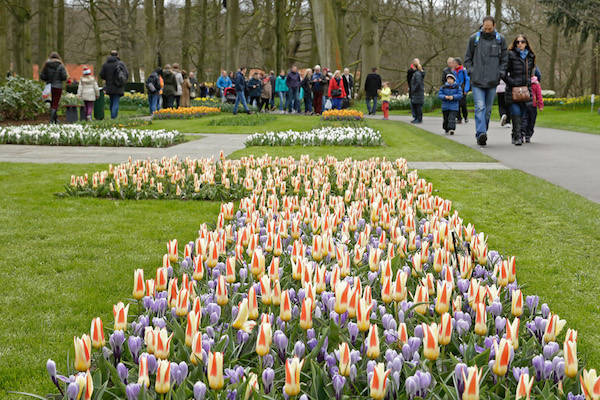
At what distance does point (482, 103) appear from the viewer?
38.7 ft

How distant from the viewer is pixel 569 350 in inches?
84.3

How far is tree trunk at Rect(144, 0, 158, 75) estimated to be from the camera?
96.1 feet

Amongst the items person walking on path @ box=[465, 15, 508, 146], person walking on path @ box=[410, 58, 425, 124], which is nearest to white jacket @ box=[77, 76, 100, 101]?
person walking on path @ box=[410, 58, 425, 124]

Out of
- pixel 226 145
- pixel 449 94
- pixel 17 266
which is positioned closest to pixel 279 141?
pixel 226 145

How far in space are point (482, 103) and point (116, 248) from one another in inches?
335

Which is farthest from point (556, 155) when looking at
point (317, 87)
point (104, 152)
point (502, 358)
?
point (317, 87)

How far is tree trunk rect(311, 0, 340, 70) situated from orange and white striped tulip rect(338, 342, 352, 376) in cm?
2461

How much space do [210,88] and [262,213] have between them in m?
35.9

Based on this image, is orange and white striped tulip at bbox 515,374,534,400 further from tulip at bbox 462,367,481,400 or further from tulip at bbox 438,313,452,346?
tulip at bbox 438,313,452,346

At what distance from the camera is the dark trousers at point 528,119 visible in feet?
41.1

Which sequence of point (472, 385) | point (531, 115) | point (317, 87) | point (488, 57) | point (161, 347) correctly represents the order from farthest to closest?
point (317, 87) → point (531, 115) → point (488, 57) → point (161, 347) → point (472, 385)

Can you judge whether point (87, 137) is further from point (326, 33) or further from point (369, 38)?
point (369, 38)

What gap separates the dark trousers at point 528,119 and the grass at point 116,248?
481 centimetres

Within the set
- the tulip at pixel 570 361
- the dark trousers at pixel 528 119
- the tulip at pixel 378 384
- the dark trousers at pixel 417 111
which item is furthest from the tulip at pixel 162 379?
the dark trousers at pixel 417 111
